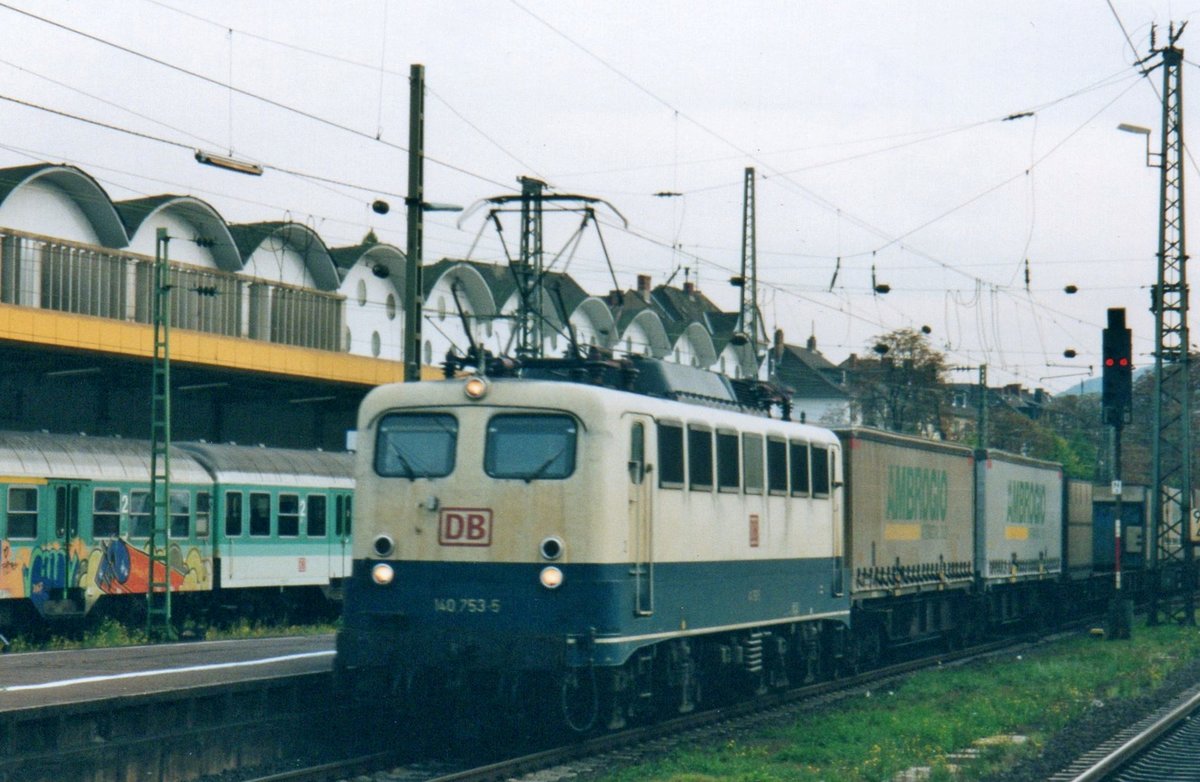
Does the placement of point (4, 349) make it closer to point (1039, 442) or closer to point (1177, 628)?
point (1177, 628)

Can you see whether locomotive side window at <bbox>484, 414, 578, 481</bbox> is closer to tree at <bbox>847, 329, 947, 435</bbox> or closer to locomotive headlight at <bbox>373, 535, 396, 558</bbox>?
locomotive headlight at <bbox>373, 535, 396, 558</bbox>

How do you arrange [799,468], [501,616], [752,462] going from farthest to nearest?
1. [799,468]
2. [752,462]
3. [501,616]

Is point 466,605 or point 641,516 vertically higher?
point 641,516

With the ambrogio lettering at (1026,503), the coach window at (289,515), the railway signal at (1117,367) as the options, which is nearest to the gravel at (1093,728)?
the railway signal at (1117,367)

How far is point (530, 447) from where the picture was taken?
48.0ft

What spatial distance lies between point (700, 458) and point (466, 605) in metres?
3.03

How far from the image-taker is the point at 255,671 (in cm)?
1609

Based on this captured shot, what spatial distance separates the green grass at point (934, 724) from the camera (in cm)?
1362

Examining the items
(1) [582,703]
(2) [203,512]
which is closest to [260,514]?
(2) [203,512]

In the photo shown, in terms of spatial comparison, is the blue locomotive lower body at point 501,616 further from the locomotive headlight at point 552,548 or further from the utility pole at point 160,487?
the utility pole at point 160,487

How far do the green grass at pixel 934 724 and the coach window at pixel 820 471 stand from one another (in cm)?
247

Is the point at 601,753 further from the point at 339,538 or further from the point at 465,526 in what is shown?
the point at 339,538

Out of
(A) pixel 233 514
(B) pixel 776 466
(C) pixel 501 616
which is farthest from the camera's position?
(A) pixel 233 514

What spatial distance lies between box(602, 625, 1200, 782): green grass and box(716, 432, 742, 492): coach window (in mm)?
2432
